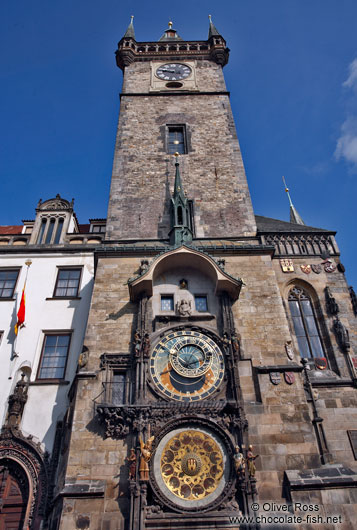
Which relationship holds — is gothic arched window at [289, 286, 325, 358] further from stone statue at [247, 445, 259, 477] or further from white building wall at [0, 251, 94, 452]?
white building wall at [0, 251, 94, 452]

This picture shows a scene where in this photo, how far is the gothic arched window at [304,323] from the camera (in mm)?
12664

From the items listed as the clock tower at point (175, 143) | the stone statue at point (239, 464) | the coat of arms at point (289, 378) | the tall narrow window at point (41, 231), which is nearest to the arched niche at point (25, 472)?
the stone statue at point (239, 464)

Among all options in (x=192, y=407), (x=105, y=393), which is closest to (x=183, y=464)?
(x=192, y=407)

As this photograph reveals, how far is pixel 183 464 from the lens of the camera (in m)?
9.31

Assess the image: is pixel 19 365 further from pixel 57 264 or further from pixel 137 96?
pixel 137 96

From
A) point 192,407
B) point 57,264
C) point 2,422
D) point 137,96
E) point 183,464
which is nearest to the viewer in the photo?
point 183,464

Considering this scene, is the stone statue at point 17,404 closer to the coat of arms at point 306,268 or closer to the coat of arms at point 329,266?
the coat of arms at point 306,268

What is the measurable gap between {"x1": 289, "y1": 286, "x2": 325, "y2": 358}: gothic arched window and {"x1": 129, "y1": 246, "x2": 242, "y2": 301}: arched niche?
7.97 ft

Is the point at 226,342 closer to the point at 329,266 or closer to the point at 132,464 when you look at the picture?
the point at 132,464

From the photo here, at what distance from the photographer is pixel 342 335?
491 inches

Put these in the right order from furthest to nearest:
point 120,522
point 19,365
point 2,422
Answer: point 19,365 < point 2,422 < point 120,522

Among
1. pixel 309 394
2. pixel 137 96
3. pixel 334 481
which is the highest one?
pixel 137 96

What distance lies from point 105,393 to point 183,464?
7.93 feet

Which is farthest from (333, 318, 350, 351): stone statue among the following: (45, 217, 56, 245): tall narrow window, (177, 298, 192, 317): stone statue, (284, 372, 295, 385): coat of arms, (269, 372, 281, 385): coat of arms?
(45, 217, 56, 245): tall narrow window
